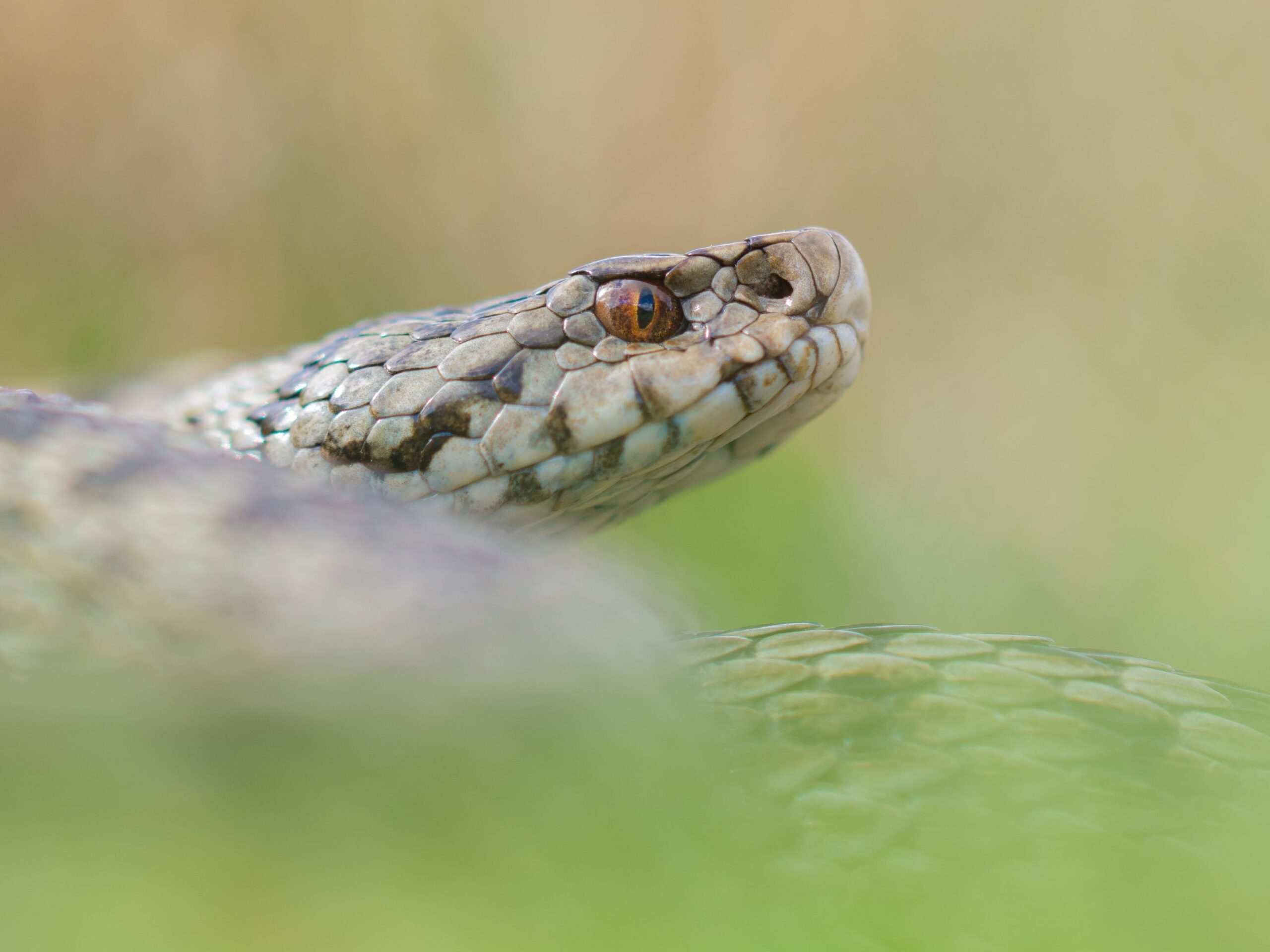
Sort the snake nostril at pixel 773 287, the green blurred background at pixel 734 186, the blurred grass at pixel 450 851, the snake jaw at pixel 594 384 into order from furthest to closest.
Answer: the green blurred background at pixel 734 186, the snake nostril at pixel 773 287, the snake jaw at pixel 594 384, the blurred grass at pixel 450 851

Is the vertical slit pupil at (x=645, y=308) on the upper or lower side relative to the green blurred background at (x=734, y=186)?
lower

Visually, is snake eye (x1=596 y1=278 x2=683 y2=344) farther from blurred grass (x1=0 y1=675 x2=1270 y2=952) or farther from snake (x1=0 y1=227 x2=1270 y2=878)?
blurred grass (x1=0 y1=675 x2=1270 y2=952)

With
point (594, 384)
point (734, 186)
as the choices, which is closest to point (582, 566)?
point (594, 384)

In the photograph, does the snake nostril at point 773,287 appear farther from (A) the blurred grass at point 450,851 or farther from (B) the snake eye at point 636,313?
(A) the blurred grass at point 450,851

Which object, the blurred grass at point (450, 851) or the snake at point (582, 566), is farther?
the snake at point (582, 566)

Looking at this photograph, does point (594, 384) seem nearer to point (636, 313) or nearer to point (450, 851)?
point (636, 313)

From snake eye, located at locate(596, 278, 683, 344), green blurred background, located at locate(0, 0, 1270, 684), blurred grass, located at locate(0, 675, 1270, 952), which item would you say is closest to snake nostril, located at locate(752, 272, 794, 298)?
snake eye, located at locate(596, 278, 683, 344)

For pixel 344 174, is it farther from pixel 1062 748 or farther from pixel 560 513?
pixel 1062 748

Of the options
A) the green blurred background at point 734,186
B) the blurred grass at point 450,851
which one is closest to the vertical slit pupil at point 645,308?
the blurred grass at point 450,851
